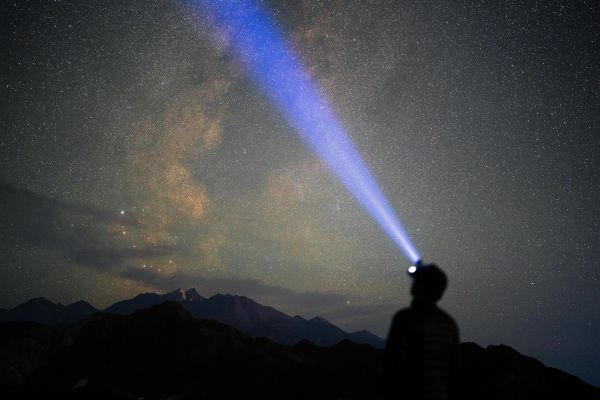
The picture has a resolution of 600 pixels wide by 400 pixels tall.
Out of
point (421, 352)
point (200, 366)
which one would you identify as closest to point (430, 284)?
point (421, 352)

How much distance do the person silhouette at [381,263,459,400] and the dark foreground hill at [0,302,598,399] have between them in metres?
21.7

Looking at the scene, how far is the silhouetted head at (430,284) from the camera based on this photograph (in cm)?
371

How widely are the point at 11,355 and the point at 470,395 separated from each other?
46.6m

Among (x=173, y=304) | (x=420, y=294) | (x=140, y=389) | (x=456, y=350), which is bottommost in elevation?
(x=140, y=389)

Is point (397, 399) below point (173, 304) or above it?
below

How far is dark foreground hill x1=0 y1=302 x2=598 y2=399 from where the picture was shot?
2923 centimetres

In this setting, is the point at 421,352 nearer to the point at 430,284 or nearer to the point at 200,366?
the point at 430,284

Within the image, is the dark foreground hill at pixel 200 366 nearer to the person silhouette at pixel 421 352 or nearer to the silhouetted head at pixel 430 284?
the person silhouette at pixel 421 352

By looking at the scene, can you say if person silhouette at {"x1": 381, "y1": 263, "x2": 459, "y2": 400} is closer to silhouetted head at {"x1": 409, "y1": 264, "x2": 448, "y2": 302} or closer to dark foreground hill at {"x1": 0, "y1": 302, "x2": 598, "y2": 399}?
silhouetted head at {"x1": 409, "y1": 264, "x2": 448, "y2": 302}

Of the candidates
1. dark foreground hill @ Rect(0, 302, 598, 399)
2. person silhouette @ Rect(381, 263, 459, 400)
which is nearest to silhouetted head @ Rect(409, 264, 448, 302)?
person silhouette @ Rect(381, 263, 459, 400)

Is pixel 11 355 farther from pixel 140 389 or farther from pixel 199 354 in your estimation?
pixel 199 354

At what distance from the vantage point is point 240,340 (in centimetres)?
4281

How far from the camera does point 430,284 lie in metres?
3.71

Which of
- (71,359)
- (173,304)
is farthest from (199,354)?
(71,359)
